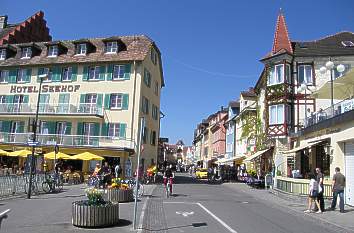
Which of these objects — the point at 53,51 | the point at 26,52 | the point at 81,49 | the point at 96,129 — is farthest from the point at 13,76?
the point at 96,129

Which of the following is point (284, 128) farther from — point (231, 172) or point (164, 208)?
point (164, 208)

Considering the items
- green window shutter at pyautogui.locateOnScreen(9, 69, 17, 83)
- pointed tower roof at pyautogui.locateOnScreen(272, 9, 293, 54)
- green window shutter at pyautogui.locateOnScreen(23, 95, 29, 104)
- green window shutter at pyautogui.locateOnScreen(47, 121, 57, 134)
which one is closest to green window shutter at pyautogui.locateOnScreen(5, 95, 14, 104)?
green window shutter at pyautogui.locateOnScreen(23, 95, 29, 104)

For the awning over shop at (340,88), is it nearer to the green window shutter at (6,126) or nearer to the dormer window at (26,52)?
the green window shutter at (6,126)

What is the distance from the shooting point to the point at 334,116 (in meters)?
19.9

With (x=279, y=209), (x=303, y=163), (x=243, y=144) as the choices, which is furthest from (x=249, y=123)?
(x=279, y=209)

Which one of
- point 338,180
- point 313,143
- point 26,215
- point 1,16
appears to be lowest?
point 26,215

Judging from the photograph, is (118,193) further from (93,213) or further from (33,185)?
(93,213)

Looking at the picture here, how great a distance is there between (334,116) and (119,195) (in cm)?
1104

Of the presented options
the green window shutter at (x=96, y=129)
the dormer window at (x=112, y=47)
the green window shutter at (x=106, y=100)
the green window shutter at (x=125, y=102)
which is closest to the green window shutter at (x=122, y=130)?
the green window shutter at (x=125, y=102)

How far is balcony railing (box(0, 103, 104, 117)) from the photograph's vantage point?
1507 inches

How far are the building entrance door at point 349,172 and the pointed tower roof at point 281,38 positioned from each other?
1809 centimetres

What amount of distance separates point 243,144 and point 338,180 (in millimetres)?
35179

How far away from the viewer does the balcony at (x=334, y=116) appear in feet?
59.7

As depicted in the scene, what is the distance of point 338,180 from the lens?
16.1 meters
